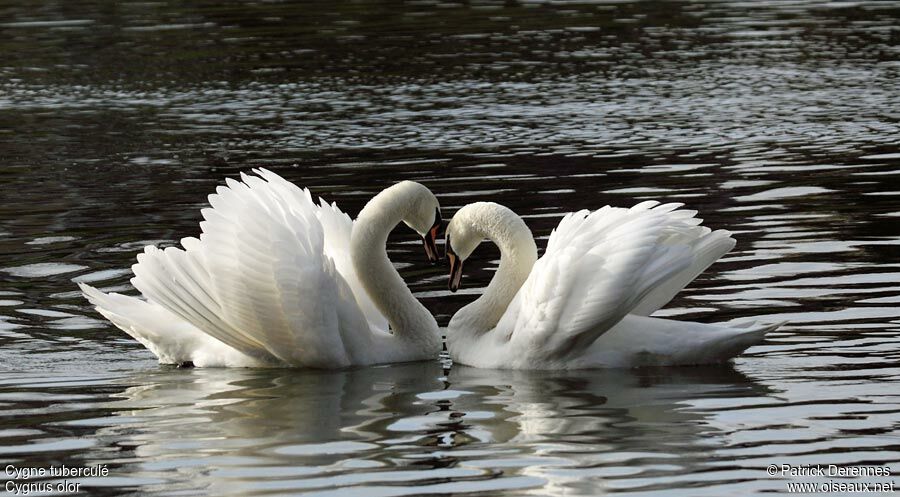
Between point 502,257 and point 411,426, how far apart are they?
1.94 m

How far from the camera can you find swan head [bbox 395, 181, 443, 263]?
10.5 m

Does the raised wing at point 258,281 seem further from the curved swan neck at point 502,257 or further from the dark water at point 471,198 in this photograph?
the curved swan neck at point 502,257

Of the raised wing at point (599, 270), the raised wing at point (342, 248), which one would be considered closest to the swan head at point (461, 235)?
the raised wing at point (342, 248)

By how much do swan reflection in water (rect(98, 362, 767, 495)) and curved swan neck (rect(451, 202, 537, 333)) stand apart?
35 centimetres

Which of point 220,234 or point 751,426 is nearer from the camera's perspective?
point 751,426

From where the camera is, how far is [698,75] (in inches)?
902

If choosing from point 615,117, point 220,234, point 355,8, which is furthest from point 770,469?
point 355,8

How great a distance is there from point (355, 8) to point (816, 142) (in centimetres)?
1823

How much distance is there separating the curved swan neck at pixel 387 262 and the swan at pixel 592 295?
219 millimetres

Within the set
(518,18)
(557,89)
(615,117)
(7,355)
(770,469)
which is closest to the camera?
(770,469)

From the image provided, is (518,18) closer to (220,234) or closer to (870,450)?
(220,234)

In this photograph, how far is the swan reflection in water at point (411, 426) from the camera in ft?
25.0

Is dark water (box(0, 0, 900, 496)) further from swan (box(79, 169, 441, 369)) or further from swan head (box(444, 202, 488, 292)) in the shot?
swan head (box(444, 202, 488, 292))

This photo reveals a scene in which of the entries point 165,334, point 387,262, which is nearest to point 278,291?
point 387,262
